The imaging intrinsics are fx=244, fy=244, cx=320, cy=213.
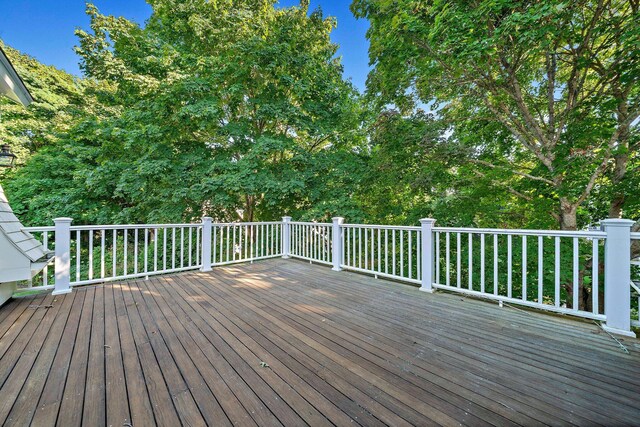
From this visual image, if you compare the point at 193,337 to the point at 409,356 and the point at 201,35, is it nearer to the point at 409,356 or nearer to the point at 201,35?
the point at 409,356

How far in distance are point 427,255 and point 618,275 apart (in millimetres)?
1606

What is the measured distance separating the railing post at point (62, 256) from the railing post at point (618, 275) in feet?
18.4

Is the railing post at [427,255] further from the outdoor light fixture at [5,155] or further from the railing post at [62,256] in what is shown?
the outdoor light fixture at [5,155]

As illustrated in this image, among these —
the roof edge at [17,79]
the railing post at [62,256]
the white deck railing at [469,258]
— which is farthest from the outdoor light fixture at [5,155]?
the railing post at [62,256]

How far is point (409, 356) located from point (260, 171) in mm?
5774

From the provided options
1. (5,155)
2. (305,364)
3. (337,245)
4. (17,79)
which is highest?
(17,79)

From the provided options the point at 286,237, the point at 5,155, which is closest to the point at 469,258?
the point at 286,237

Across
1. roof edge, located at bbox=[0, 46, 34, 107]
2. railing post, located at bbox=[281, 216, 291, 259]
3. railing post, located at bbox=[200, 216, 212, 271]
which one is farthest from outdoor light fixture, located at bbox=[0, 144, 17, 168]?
railing post, located at bbox=[281, 216, 291, 259]

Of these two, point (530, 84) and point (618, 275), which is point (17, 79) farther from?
point (530, 84)

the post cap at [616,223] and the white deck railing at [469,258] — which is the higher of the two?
the post cap at [616,223]

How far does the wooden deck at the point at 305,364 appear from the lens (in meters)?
1.25

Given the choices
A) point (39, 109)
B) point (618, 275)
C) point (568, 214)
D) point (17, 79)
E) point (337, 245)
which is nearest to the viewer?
point (618, 275)

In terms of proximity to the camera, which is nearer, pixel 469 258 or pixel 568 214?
pixel 469 258

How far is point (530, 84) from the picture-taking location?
4.94 meters
